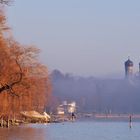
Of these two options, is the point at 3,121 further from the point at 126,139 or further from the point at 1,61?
the point at 1,61

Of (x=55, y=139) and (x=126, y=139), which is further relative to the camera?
(x=126, y=139)

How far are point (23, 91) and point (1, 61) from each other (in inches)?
144

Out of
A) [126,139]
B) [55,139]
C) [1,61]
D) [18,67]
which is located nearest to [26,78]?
[18,67]

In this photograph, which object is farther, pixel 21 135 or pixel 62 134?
pixel 62 134

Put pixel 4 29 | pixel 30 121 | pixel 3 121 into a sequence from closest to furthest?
1. pixel 4 29
2. pixel 3 121
3. pixel 30 121

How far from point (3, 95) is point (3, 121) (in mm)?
26521

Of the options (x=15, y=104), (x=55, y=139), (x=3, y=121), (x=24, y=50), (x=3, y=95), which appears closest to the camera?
(x=24, y=50)

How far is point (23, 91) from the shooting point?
162 ft

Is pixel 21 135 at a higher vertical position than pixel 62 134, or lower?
lower

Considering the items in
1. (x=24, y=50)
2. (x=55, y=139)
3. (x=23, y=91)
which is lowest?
(x=55, y=139)

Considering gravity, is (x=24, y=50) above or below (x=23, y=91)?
above

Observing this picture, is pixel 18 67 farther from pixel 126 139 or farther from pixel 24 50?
pixel 126 139

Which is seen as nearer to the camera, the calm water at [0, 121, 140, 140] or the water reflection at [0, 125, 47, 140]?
the water reflection at [0, 125, 47, 140]

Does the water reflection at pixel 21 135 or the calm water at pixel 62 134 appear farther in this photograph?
the calm water at pixel 62 134
